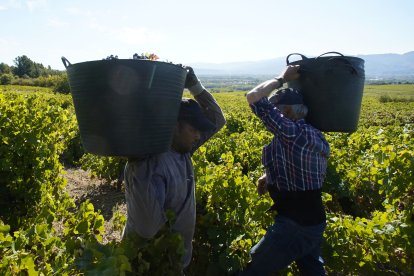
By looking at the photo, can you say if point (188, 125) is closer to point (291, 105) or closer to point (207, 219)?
point (291, 105)

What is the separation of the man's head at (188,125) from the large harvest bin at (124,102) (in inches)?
11.3

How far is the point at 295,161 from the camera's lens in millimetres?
2434

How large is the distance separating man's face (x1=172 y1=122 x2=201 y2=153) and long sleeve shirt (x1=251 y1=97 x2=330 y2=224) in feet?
1.80

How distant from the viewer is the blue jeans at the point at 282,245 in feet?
8.11

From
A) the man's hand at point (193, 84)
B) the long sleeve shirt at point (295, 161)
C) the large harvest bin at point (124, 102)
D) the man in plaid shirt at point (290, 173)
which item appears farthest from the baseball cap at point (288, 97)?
the large harvest bin at point (124, 102)

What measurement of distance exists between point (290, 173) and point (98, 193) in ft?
18.8

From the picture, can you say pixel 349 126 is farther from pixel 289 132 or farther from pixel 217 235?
pixel 217 235

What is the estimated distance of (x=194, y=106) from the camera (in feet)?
6.95

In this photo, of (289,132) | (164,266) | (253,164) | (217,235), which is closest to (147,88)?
(164,266)

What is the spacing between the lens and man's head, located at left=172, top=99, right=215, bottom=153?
205 cm

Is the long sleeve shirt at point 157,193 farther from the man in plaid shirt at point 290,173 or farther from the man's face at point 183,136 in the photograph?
the man in plaid shirt at point 290,173

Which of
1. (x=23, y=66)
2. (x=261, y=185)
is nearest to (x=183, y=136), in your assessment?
(x=261, y=185)

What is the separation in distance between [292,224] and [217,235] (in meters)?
0.96

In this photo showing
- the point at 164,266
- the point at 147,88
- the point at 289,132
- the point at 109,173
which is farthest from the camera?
the point at 109,173
